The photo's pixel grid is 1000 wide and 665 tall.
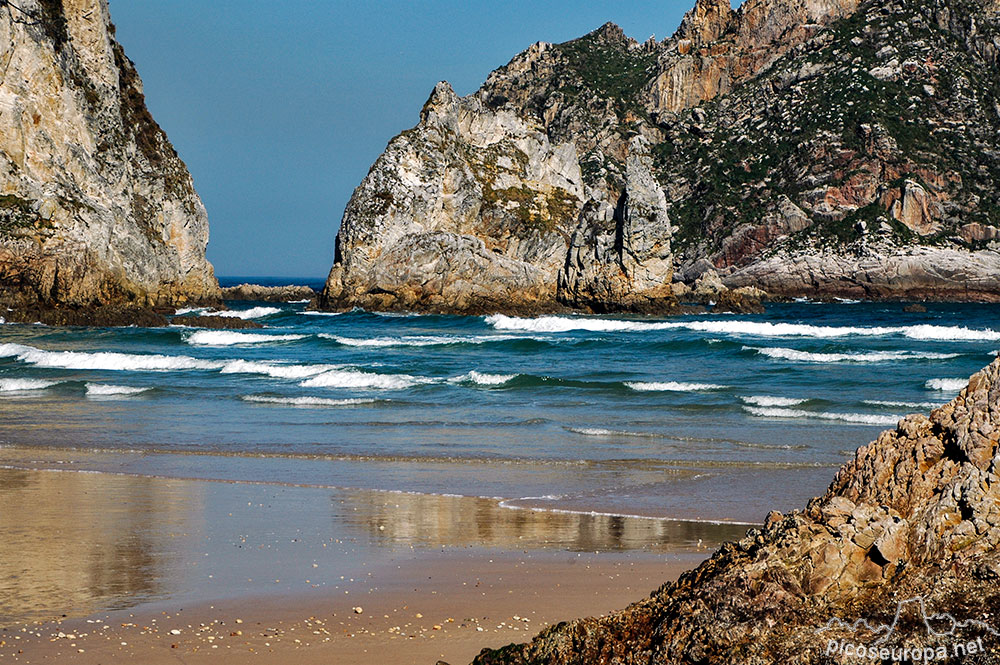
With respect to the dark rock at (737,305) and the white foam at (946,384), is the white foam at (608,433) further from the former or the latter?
the dark rock at (737,305)

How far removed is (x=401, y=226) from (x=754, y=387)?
124 ft

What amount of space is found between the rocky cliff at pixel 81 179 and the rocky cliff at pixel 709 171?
1117 cm

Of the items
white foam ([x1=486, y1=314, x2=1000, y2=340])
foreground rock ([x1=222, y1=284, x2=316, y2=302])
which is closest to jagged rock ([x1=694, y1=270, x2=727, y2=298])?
white foam ([x1=486, y1=314, x2=1000, y2=340])

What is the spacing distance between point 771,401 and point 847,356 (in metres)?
Result: 11.1

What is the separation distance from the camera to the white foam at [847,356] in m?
27.6

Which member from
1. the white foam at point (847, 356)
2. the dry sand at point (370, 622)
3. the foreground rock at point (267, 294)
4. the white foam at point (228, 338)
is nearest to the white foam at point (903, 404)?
the white foam at point (847, 356)

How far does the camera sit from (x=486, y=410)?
59.0ft

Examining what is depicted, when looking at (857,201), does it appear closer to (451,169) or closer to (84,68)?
(451,169)

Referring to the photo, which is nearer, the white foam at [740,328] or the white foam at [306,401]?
the white foam at [306,401]

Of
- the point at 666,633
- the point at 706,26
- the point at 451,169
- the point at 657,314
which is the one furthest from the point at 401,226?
the point at 706,26

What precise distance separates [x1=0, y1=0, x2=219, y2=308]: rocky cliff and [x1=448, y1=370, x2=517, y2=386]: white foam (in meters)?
24.3

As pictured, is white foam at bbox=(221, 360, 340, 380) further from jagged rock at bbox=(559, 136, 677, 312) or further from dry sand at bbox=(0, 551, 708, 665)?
jagged rock at bbox=(559, 136, 677, 312)

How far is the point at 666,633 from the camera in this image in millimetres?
3209

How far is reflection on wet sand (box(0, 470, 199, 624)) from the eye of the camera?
5555mm
